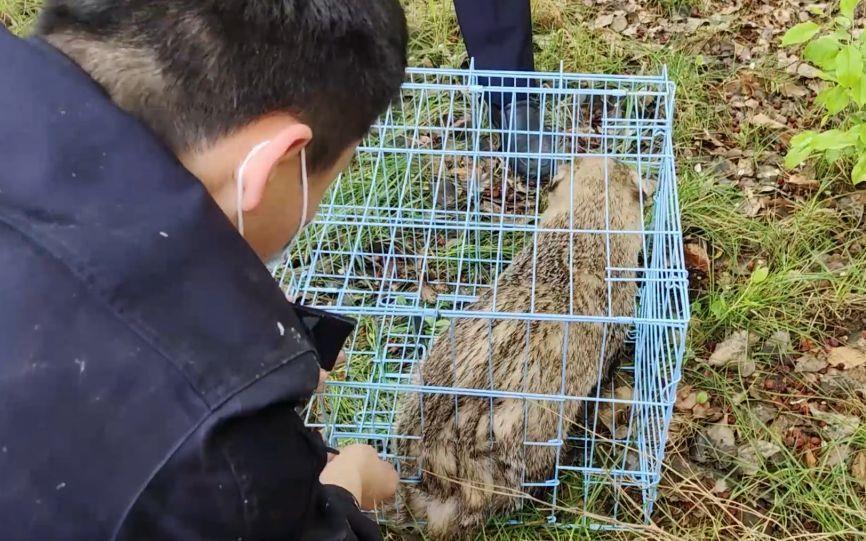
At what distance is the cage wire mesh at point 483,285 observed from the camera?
9.41 feet

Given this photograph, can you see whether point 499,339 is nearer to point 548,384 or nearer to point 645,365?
point 548,384

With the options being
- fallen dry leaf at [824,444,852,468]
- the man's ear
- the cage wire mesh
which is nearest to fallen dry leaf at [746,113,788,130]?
the cage wire mesh

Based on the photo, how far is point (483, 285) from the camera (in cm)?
366

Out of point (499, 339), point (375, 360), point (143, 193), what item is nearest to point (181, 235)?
point (143, 193)

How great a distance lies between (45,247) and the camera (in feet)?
4.25

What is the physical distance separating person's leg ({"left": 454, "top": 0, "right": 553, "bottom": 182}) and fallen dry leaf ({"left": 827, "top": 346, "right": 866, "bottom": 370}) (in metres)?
1.50

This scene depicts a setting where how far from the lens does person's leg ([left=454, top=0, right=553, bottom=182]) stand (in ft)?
13.6

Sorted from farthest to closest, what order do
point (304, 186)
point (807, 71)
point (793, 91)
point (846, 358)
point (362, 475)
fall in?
point (807, 71) → point (793, 91) → point (846, 358) → point (362, 475) → point (304, 186)

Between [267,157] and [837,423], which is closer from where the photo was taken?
[267,157]

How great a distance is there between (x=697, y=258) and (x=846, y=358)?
29.2 inches

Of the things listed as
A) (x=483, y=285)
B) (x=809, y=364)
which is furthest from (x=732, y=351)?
(x=483, y=285)

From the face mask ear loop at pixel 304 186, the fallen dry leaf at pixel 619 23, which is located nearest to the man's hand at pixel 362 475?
the face mask ear loop at pixel 304 186

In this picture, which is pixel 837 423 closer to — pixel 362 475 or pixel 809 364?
pixel 809 364

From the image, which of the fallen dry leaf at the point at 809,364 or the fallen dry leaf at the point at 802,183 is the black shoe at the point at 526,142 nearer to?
the fallen dry leaf at the point at 802,183
